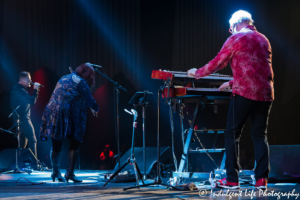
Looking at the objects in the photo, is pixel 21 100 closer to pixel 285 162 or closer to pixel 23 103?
pixel 23 103

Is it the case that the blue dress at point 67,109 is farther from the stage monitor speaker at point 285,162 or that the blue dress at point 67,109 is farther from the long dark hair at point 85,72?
the stage monitor speaker at point 285,162

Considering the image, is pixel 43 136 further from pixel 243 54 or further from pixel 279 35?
pixel 279 35

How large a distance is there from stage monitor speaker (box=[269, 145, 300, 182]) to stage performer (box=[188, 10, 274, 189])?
3.08 ft

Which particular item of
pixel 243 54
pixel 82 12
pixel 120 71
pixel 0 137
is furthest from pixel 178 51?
pixel 0 137

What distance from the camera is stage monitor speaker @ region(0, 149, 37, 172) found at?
6.02 metres

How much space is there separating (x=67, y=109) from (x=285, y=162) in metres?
2.69

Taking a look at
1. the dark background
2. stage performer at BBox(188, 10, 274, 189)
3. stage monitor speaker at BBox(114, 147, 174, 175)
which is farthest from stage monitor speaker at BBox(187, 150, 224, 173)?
stage performer at BBox(188, 10, 274, 189)

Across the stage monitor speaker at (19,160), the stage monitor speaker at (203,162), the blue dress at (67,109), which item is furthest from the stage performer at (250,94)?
the stage monitor speaker at (19,160)

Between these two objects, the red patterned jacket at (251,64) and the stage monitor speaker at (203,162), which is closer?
the red patterned jacket at (251,64)

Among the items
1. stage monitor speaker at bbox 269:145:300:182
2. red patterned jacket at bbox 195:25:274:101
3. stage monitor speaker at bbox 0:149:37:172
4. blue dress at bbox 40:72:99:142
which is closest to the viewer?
red patterned jacket at bbox 195:25:274:101

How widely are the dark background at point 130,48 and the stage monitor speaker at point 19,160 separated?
811 millimetres

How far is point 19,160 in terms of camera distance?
19.7 ft

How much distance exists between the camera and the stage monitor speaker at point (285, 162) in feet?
12.2

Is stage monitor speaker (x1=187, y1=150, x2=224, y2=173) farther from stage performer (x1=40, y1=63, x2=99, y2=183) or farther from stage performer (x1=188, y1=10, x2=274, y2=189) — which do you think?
stage performer (x1=188, y1=10, x2=274, y2=189)
